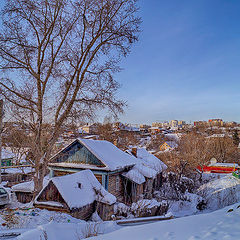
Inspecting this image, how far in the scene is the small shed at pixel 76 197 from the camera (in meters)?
8.95

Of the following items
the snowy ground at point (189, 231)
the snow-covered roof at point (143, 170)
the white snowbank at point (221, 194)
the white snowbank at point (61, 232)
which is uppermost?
the snowy ground at point (189, 231)

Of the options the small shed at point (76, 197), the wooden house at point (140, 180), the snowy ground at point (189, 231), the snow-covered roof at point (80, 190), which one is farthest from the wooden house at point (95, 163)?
the snowy ground at point (189, 231)

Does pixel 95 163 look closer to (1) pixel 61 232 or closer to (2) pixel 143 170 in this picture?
(2) pixel 143 170

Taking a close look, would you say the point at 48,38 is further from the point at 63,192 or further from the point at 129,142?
the point at 129,142

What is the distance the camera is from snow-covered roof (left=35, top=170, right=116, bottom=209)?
9.09 meters

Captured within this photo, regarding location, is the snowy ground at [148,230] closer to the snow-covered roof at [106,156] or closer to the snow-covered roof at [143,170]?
the snow-covered roof at [106,156]

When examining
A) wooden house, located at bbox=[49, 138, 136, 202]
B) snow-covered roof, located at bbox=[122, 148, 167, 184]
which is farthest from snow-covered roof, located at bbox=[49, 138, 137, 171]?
snow-covered roof, located at bbox=[122, 148, 167, 184]

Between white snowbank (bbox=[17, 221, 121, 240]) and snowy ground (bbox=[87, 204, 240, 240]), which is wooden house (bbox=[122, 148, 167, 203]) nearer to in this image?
white snowbank (bbox=[17, 221, 121, 240])

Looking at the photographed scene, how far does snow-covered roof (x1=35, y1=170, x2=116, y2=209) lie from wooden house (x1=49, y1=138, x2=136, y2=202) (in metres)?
2.49

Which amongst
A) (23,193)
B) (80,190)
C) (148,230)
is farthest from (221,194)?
(23,193)

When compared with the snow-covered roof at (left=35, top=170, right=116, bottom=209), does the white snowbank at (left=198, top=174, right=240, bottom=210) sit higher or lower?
lower

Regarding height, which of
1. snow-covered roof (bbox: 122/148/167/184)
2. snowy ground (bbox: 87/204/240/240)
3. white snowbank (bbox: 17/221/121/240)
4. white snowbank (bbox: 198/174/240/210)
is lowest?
white snowbank (bbox: 198/174/240/210)

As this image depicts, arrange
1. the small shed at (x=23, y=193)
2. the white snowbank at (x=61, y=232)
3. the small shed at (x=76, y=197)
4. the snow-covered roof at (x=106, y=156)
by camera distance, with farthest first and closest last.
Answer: the small shed at (x=23, y=193) → the snow-covered roof at (x=106, y=156) → the small shed at (x=76, y=197) → the white snowbank at (x=61, y=232)

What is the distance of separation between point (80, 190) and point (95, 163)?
13.9ft
